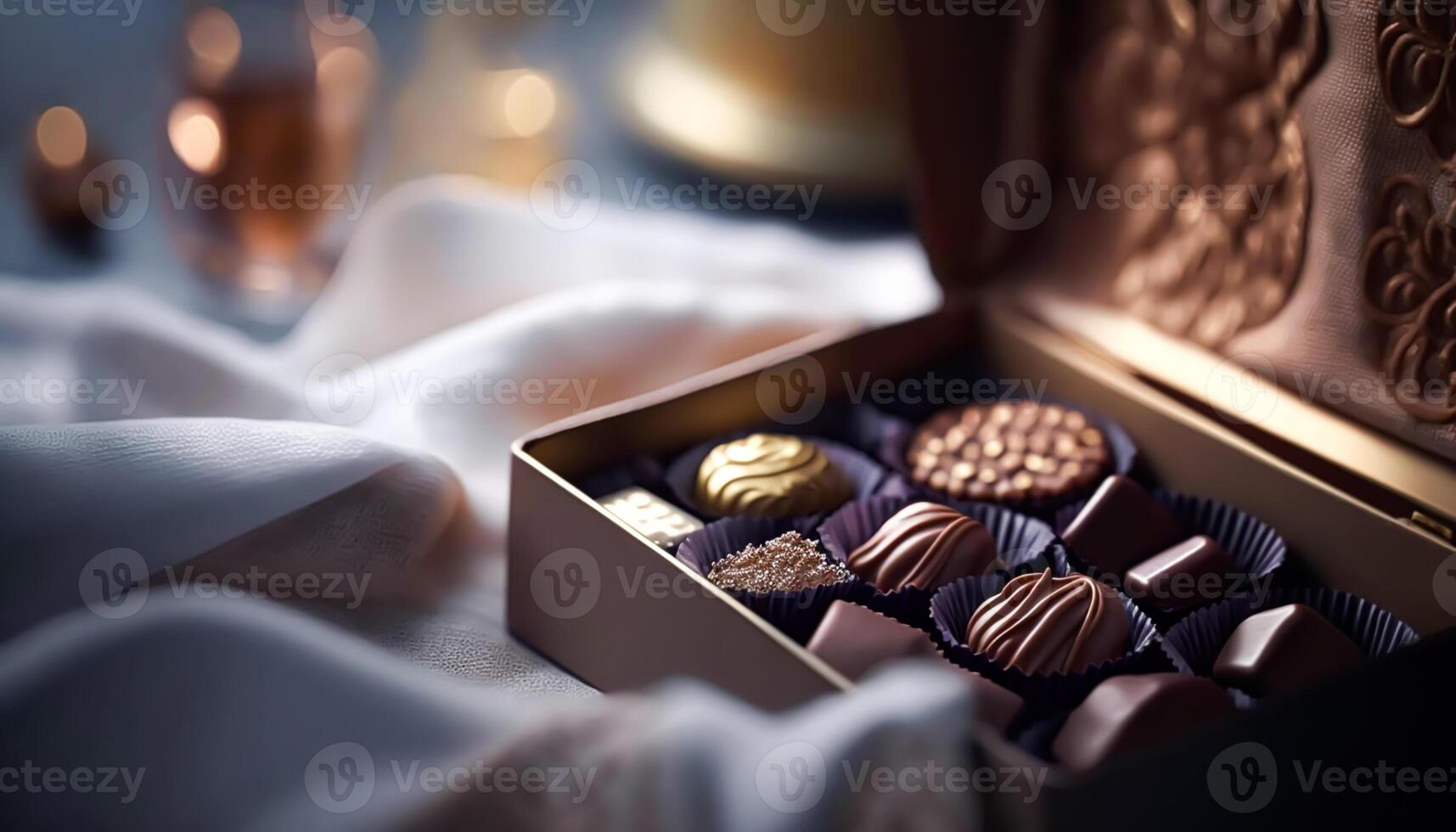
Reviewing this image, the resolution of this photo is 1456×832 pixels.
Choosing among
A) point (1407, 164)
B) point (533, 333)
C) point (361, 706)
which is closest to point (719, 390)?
point (533, 333)

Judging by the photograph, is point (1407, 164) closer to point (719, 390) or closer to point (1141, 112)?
point (1141, 112)

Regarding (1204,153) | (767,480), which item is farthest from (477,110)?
(1204,153)

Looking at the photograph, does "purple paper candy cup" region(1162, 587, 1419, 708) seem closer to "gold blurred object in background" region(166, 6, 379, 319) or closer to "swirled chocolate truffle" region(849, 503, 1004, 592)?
"swirled chocolate truffle" region(849, 503, 1004, 592)

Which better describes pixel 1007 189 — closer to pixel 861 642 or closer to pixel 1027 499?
pixel 1027 499

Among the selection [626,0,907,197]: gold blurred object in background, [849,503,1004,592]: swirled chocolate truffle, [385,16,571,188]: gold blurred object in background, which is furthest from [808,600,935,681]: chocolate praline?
[385,16,571,188]: gold blurred object in background

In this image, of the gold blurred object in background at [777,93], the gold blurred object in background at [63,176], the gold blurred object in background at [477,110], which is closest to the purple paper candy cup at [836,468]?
the gold blurred object in background at [777,93]

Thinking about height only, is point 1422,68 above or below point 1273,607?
above

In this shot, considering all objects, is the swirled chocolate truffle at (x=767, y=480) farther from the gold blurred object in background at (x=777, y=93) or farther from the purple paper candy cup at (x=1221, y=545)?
the gold blurred object in background at (x=777, y=93)
